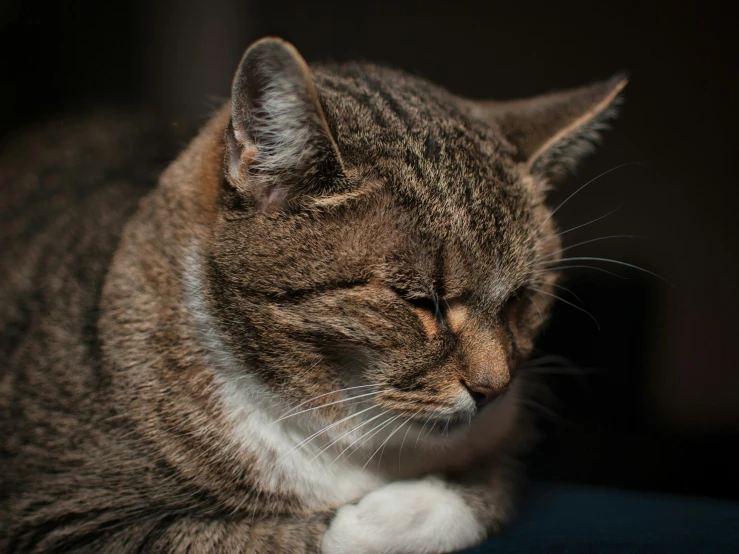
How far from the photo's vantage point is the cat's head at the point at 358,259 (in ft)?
3.62

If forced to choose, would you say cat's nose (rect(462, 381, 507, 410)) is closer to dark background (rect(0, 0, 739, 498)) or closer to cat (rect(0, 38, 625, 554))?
cat (rect(0, 38, 625, 554))

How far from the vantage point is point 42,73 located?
1628 millimetres

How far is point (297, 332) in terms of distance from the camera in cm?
113

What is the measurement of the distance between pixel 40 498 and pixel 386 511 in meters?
0.60

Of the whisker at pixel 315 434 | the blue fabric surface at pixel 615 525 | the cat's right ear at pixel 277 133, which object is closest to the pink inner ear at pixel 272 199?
the cat's right ear at pixel 277 133

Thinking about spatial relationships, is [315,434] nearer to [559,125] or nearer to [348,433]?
[348,433]

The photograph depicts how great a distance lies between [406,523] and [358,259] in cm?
49

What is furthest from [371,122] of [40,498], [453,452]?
[40,498]

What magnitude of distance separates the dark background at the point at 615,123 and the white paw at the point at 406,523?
1.53 feet

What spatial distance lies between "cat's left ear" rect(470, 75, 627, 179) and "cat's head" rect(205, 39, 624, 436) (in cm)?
22

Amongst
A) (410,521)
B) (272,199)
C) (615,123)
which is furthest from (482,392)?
(615,123)

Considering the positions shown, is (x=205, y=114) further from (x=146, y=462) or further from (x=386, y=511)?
(x=386, y=511)

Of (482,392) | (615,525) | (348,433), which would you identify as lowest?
(615,525)

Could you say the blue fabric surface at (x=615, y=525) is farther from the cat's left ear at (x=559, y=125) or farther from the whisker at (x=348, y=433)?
the cat's left ear at (x=559, y=125)
